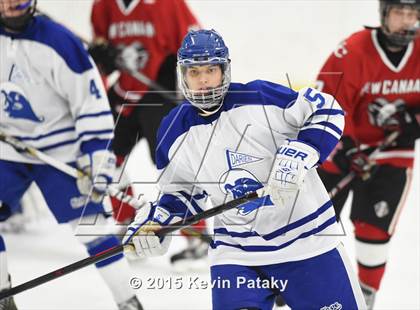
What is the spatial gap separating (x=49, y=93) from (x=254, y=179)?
3.54 ft

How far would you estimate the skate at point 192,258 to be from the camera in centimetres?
435

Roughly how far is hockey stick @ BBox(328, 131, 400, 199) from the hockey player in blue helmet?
3.25 feet

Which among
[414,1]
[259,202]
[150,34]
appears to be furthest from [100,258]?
[150,34]

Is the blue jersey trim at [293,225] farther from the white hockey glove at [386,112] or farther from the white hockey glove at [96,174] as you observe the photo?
the white hockey glove at [386,112]

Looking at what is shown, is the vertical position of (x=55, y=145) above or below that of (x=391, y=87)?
below

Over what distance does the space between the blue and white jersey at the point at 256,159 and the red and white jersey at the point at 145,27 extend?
1.91 meters

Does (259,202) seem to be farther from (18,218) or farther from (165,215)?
(18,218)

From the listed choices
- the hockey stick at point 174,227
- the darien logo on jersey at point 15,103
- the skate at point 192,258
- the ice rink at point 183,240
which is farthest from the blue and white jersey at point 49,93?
the skate at point 192,258

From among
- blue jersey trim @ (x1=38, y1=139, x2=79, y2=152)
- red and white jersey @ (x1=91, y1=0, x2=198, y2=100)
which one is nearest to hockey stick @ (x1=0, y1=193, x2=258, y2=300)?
blue jersey trim @ (x1=38, y1=139, x2=79, y2=152)

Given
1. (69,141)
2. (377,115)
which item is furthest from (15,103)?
(377,115)

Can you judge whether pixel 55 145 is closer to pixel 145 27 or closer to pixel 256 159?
pixel 256 159

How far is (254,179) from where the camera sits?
261 cm

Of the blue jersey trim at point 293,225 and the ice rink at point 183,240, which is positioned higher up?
the blue jersey trim at point 293,225

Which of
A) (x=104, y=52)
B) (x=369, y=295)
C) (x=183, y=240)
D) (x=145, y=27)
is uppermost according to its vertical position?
(x=145, y=27)
